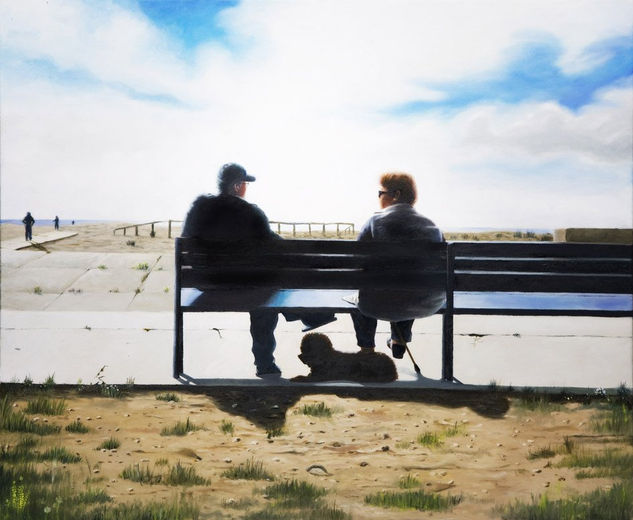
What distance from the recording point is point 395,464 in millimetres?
3609

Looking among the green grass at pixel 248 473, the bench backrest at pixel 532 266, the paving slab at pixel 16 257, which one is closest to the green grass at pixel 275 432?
the green grass at pixel 248 473

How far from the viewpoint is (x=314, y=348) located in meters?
5.41

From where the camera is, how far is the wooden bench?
4.98 meters

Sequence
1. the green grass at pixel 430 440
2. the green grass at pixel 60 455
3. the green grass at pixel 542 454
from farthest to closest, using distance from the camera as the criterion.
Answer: the green grass at pixel 430 440
the green grass at pixel 542 454
the green grass at pixel 60 455

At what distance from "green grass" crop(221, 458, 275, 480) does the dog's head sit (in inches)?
75.9

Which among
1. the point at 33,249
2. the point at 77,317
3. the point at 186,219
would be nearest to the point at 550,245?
the point at 186,219

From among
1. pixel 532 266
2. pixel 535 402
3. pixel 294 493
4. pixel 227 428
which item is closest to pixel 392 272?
pixel 532 266

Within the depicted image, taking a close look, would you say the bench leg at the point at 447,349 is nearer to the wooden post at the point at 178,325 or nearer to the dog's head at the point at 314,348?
the dog's head at the point at 314,348

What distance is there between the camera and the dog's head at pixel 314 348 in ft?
17.6

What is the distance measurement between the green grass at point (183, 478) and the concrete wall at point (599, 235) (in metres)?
8.69

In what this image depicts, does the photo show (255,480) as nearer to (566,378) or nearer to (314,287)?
(314,287)

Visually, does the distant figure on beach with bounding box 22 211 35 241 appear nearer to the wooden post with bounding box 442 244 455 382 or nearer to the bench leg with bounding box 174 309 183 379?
the bench leg with bounding box 174 309 183 379

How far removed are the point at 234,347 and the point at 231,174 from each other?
1.55m

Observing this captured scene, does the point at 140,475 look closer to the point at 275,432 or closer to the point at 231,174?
the point at 275,432
